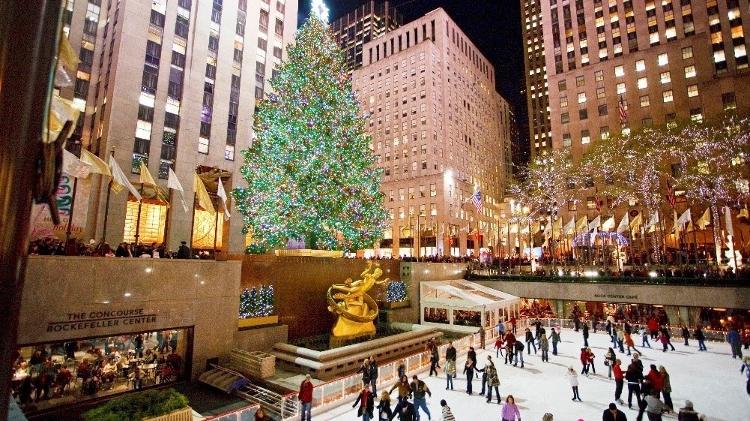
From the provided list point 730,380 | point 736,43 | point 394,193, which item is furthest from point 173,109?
point 736,43

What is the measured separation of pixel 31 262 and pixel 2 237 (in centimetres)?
1269

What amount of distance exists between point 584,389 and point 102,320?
17725 millimetres

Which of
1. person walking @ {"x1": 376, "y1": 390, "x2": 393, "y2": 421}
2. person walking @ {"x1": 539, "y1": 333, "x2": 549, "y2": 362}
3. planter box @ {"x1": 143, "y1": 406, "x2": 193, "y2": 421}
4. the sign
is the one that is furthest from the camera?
person walking @ {"x1": 539, "y1": 333, "x2": 549, "y2": 362}

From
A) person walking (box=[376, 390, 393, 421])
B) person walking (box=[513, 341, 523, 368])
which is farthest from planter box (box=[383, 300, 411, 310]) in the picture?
person walking (box=[376, 390, 393, 421])

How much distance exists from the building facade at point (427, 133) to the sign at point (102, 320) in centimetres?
5295

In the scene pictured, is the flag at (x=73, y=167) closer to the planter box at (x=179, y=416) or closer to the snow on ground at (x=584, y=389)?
the planter box at (x=179, y=416)

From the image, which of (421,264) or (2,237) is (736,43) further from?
(2,237)

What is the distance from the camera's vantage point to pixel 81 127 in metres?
34.3

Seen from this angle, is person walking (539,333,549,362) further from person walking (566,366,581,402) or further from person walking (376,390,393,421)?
person walking (376,390,393,421)

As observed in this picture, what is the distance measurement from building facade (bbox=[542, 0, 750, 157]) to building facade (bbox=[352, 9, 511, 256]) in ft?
63.9

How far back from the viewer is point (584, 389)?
14.7 meters

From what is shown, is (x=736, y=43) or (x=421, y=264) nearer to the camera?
(x=421, y=264)

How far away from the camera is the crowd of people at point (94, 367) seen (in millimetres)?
12094

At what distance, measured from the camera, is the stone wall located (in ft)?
39.4
